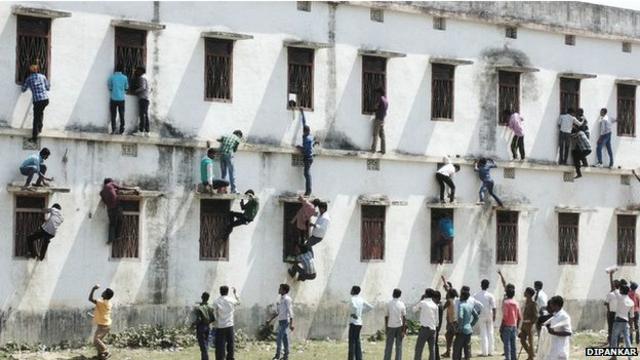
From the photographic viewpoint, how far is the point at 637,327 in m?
28.2

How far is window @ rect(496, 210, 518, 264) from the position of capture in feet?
98.5

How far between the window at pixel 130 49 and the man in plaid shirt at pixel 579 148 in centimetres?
1070

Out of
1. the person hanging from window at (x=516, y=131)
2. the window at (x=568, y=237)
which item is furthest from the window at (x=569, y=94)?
the window at (x=568, y=237)

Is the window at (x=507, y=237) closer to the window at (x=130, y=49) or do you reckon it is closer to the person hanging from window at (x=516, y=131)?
the person hanging from window at (x=516, y=131)

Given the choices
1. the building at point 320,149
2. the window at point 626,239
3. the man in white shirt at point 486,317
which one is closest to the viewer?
the building at point 320,149

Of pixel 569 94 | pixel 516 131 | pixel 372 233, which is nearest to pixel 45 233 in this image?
pixel 372 233

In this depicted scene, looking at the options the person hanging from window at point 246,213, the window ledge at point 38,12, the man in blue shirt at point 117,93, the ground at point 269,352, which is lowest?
the ground at point 269,352

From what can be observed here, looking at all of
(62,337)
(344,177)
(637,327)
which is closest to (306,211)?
(344,177)

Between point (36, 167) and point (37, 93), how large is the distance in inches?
49.5

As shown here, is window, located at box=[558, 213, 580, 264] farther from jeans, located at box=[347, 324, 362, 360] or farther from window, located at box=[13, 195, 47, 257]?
window, located at box=[13, 195, 47, 257]

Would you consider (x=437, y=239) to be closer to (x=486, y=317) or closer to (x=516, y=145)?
(x=516, y=145)

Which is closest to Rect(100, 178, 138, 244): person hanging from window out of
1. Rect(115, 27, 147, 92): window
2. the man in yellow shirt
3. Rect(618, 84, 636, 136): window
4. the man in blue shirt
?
the man in blue shirt

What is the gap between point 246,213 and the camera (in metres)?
25.9

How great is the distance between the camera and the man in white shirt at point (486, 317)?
2528cm
